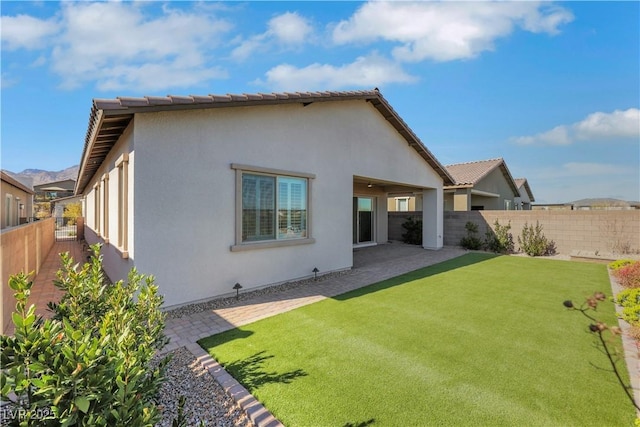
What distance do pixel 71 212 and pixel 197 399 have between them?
144 ft

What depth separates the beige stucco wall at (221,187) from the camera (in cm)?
687

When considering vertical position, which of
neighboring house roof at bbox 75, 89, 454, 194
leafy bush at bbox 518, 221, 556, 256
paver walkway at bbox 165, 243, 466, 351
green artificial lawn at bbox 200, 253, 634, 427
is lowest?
green artificial lawn at bbox 200, 253, 634, 427

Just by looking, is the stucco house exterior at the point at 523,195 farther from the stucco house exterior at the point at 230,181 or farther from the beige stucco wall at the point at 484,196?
the stucco house exterior at the point at 230,181

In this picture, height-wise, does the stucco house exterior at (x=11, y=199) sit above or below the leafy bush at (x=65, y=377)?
above

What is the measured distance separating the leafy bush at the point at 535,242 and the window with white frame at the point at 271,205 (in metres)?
13.5

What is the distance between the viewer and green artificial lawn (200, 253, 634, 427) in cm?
364

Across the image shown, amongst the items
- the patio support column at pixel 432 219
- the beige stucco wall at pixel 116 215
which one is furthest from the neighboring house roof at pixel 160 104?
the patio support column at pixel 432 219

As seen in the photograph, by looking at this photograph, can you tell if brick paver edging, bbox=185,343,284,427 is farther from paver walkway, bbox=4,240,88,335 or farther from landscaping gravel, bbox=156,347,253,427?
paver walkway, bbox=4,240,88,335

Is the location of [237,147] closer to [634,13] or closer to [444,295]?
[444,295]

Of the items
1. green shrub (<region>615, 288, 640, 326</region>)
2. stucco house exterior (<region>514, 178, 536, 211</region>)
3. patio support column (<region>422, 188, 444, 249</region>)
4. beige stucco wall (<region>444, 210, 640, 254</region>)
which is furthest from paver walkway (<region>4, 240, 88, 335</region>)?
stucco house exterior (<region>514, 178, 536, 211</region>)

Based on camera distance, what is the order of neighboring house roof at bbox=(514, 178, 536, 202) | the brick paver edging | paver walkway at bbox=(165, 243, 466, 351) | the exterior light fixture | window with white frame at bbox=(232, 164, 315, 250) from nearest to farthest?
1. the brick paver edging
2. paver walkway at bbox=(165, 243, 466, 351)
3. the exterior light fixture
4. window with white frame at bbox=(232, 164, 315, 250)
5. neighboring house roof at bbox=(514, 178, 536, 202)

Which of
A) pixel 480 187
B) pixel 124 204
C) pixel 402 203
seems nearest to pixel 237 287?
pixel 124 204

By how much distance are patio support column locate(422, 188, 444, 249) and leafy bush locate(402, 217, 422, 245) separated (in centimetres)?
160

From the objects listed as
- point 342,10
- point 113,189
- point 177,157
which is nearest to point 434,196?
point 342,10
